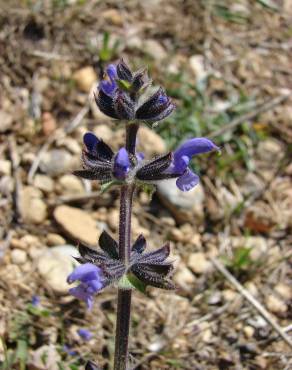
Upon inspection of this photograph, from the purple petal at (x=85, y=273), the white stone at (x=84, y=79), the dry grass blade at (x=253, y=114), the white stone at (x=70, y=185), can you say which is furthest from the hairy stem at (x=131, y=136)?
the white stone at (x=84, y=79)

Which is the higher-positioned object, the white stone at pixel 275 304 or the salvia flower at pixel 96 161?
the salvia flower at pixel 96 161

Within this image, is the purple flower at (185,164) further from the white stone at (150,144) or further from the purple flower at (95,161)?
the white stone at (150,144)

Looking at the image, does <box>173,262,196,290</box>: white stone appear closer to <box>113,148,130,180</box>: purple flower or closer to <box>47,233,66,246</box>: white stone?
<box>47,233,66,246</box>: white stone

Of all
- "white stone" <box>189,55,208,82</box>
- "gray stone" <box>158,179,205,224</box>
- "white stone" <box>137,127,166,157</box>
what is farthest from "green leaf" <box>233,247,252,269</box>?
"white stone" <box>189,55,208,82</box>

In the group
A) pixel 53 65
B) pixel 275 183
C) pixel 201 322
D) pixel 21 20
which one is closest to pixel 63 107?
pixel 53 65

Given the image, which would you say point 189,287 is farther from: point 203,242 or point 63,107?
point 63,107

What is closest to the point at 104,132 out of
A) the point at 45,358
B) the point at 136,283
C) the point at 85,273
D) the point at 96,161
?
the point at 45,358
